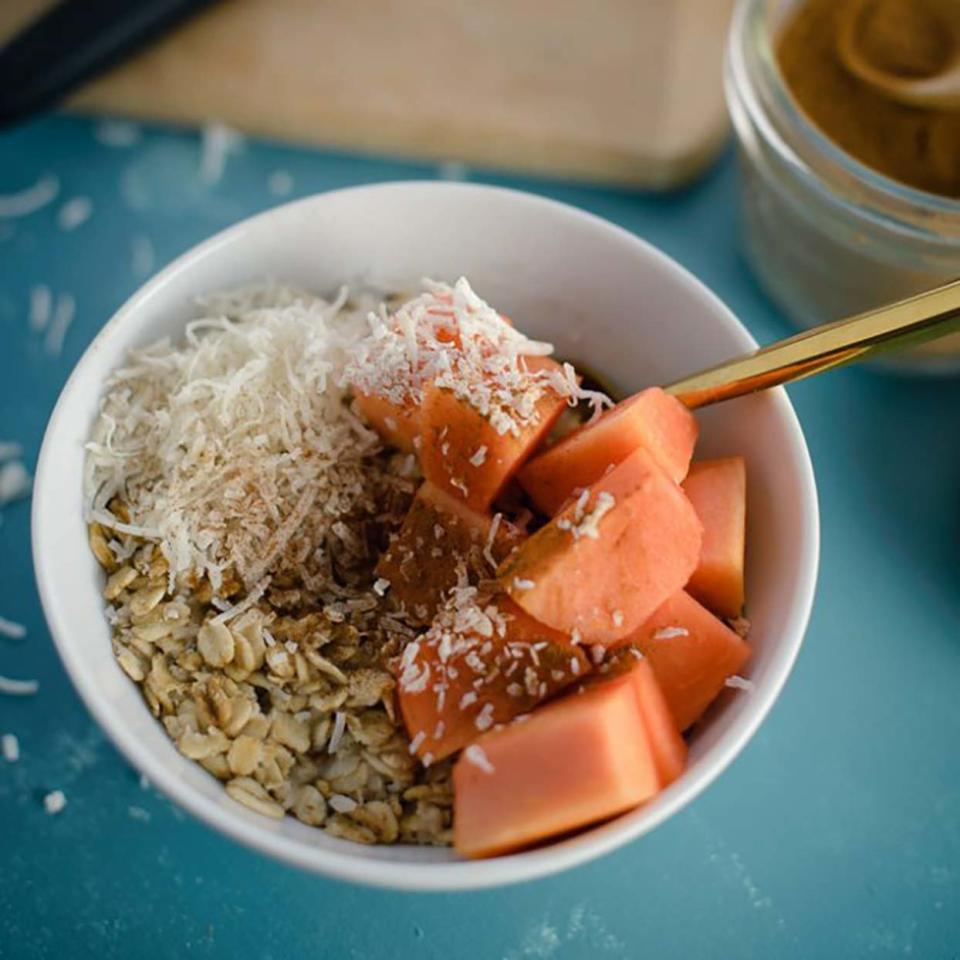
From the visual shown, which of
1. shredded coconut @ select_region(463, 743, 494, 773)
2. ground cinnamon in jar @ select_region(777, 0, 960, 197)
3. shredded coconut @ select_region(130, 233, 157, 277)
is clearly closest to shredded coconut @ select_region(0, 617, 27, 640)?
shredded coconut @ select_region(130, 233, 157, 277)

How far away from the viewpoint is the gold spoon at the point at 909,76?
164cm

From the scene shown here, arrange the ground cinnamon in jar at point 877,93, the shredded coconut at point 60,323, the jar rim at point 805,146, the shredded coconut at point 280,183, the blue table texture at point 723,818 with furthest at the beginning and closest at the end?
the shredded coconut at point 280,183 < the shredded coconut at point 60,323 < the ground cinnamon in jar at point 877,93 < the jar rim at point 805,146 < the blue table texture at point 723,818

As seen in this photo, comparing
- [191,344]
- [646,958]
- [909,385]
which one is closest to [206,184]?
[191,344]

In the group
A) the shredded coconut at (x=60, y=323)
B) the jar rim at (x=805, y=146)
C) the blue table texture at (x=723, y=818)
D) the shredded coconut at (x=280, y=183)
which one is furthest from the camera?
the shredded coconut at (x=280, y=183)

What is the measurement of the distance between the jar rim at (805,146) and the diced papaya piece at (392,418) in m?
0.70

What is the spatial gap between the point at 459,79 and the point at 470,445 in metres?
0.92

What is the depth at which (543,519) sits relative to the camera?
1.35m

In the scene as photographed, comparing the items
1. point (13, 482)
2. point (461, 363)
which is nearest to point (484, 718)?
point (461, 363)

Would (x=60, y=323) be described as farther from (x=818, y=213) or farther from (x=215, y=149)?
(x=818, y=213)

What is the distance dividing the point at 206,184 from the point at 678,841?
125cm

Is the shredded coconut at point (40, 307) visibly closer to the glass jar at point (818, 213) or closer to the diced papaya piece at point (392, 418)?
the diced papaya piece at point (392, 418)

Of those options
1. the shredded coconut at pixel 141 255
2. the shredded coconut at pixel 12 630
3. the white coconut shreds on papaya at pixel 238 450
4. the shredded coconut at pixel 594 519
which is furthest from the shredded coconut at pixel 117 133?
the shredded coconut at pixel 594 519

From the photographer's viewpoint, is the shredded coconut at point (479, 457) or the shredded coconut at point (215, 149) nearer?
the shredded coconut at point (479, 457)

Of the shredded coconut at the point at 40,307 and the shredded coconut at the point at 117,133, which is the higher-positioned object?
the shredded coconut at the point at 117,133
